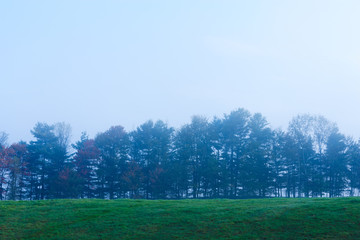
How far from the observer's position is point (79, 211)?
51.5 ft

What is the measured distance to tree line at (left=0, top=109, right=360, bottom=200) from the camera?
46.5 m

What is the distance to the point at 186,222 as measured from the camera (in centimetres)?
1348

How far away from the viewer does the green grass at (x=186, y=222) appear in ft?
39.3

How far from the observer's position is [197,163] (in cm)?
4794

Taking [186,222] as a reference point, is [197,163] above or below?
above

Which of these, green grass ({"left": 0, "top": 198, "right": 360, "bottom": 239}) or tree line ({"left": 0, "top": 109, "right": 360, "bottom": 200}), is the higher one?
tree line ({"left": 0, "top": 109, "right": 360, "bottom": 200})

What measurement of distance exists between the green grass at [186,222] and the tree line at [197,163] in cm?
3106

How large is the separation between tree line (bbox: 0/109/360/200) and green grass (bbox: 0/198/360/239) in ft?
102

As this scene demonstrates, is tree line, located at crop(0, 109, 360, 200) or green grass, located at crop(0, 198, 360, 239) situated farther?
tree line, located at crop(0, 109, 360, 200)

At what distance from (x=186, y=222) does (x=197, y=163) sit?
34.6 metres

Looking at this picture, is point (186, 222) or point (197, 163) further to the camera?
point (197, 163)

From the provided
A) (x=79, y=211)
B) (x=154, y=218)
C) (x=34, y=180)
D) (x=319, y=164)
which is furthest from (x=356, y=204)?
(x=34, y=180)

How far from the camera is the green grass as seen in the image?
Result: 472 inches

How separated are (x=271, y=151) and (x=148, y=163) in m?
18.1
